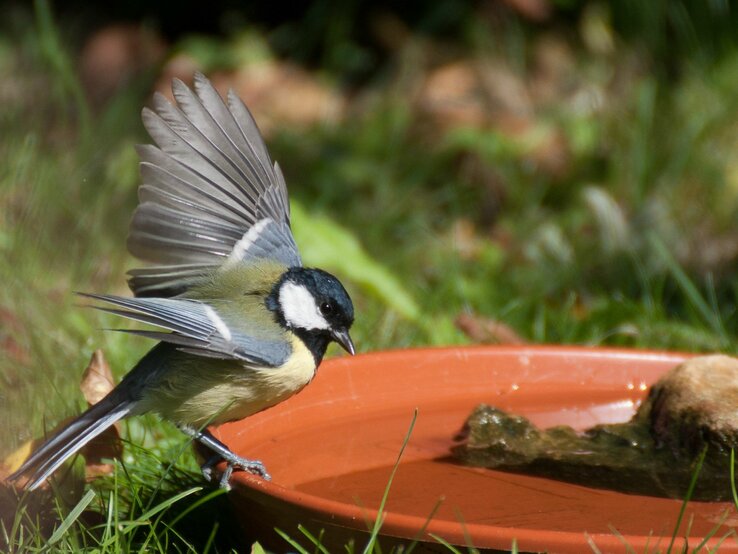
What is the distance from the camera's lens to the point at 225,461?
198 centimetres

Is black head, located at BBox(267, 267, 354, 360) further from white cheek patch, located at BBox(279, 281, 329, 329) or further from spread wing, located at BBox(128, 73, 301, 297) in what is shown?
spread wing, located at BBox(128, 73, 301, 297)

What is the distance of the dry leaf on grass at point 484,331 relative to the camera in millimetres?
3287

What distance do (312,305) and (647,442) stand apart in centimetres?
77

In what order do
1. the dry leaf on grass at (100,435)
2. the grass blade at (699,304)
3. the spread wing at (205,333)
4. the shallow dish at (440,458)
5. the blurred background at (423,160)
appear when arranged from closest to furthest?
the shallow dish at (440,458) → the spread wing at (205,333) → the dry leaf on grass at (100,435) → the grass blade at (699,304) → the blurred background at (423,160)

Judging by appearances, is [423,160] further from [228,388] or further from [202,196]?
[228,388]

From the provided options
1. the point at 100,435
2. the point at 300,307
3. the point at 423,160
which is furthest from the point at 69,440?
the point at 423,160

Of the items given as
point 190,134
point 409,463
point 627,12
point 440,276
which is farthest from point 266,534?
point 627,12

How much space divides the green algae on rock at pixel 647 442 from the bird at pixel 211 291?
0.40m

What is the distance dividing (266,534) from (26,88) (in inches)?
136

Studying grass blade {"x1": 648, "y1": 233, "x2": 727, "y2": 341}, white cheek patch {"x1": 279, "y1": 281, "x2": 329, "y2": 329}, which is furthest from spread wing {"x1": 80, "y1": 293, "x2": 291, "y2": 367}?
grass blade {"x1": 648, "y1": 233, "x2": 727, "y2": 341}

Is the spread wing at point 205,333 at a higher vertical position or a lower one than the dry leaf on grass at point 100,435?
higher

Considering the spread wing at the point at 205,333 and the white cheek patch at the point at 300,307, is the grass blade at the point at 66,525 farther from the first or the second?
the white cheek patch at the point at 300,307

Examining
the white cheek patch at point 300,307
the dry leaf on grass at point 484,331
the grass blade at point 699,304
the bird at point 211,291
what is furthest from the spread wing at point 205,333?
the grass blade at point 699,304

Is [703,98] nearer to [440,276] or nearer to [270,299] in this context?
[440,276]
